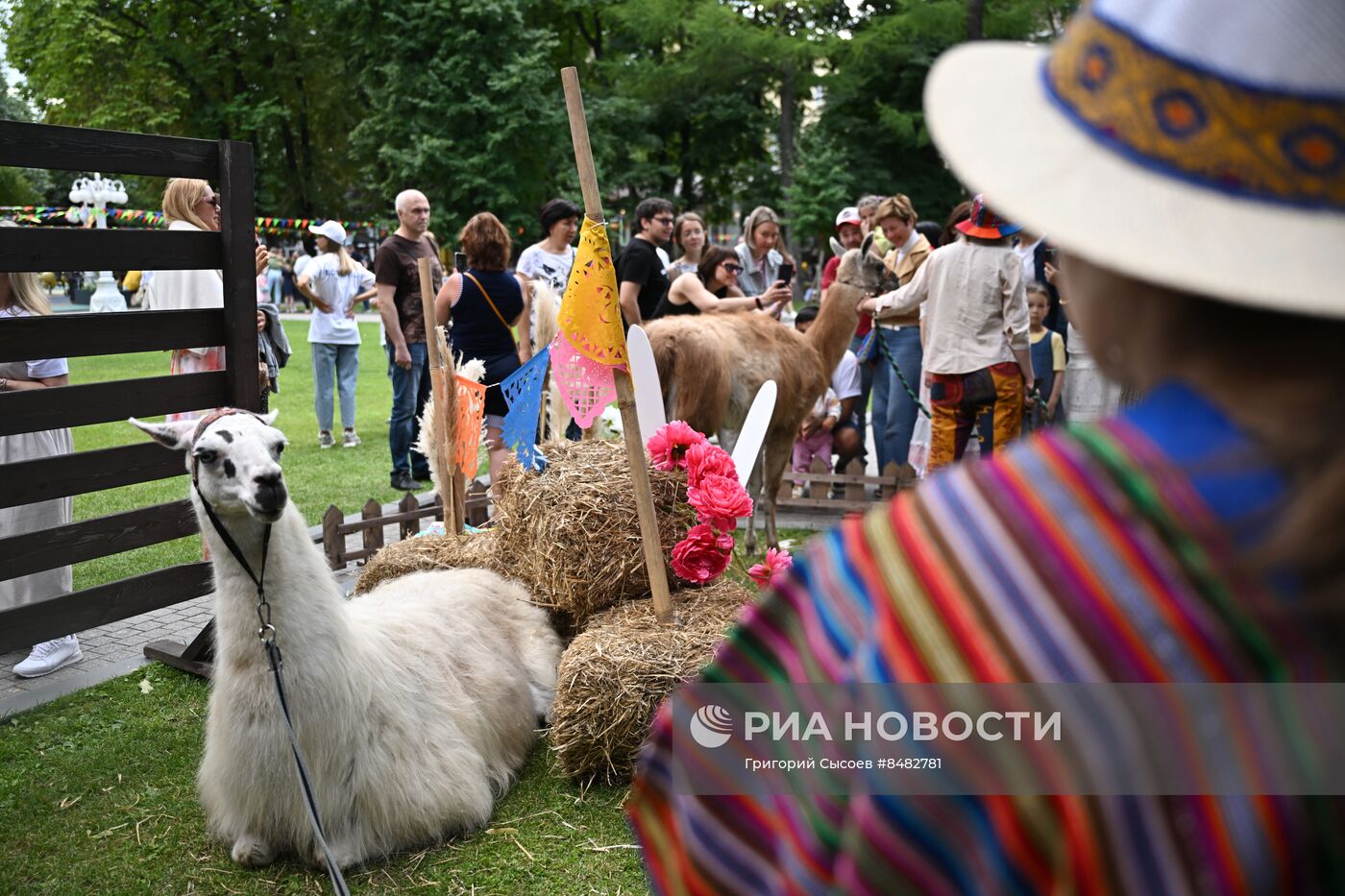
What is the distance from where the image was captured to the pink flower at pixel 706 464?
14.0 feet

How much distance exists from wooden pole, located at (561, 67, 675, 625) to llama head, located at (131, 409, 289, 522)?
1.24m

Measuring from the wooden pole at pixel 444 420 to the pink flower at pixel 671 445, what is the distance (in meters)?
1.40

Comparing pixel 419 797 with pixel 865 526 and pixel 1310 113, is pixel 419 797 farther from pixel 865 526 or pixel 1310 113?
pixel 1310 113

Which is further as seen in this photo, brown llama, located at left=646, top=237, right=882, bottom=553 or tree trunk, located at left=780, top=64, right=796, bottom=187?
tree trunk, located at left=780, top=64, right=796, bottom=187

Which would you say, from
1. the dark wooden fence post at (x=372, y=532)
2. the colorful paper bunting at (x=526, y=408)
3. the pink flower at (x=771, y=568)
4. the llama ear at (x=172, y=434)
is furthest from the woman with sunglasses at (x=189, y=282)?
the pink flower at (x=771, y=568)

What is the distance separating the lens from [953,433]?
6.82 meters

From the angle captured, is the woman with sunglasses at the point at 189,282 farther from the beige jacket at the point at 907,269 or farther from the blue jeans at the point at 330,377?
the blue jeans at the point at 330,377

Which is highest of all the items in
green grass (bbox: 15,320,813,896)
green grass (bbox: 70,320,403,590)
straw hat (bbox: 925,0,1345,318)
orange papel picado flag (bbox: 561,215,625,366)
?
straw hat (bbox: 925,0,1345,318)

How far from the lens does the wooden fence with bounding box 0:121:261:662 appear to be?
413cm

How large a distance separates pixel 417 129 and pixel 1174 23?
30.9 metres

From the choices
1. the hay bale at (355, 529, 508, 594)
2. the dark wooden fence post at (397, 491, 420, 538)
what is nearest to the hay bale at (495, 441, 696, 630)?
the hay bale at (355, 529, 508, 594)

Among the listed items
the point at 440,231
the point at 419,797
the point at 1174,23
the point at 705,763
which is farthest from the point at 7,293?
the point at 440,231

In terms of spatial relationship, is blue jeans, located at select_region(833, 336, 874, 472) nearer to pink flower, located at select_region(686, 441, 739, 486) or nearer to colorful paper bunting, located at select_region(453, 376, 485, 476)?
colorful paper bunting, located at select_region(453, 376, 485, 476)

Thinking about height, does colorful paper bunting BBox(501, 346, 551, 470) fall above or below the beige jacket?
below
